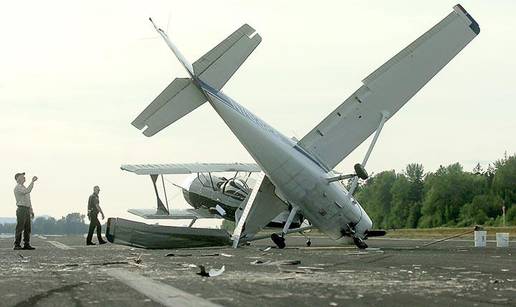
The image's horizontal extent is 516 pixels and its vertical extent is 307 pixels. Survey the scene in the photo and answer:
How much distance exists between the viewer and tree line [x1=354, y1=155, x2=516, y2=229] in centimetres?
8394

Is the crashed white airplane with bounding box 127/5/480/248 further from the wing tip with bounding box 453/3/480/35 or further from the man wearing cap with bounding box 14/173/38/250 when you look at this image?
the man wearing cap with bounding box 14/173/38/250

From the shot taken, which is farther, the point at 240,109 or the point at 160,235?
the point at 240,109

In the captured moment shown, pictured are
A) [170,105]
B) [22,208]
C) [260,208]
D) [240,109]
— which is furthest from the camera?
[260,208]

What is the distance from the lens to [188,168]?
95.8 feet

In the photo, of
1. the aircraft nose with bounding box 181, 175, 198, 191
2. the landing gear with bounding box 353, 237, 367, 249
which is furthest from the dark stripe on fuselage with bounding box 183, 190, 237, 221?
the landing gear with bounding box 353, 237, 367, 249

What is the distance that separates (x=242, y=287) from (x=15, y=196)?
44.0 feet

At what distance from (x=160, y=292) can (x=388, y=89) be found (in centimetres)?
1269

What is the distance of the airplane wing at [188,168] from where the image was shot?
28.7 meters

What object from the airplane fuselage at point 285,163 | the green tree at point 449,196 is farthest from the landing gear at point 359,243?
the green tree at point 449,196

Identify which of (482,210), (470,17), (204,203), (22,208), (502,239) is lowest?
(502,239)

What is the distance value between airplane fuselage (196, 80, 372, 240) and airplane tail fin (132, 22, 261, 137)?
306mm

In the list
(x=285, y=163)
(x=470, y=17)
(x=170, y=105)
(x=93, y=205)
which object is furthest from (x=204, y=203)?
(x=470, y=17)

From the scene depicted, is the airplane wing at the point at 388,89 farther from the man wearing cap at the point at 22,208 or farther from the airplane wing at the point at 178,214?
the airplane wing at the point at 178,214

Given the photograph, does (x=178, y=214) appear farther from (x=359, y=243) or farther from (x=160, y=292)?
(x=160, y=292)
